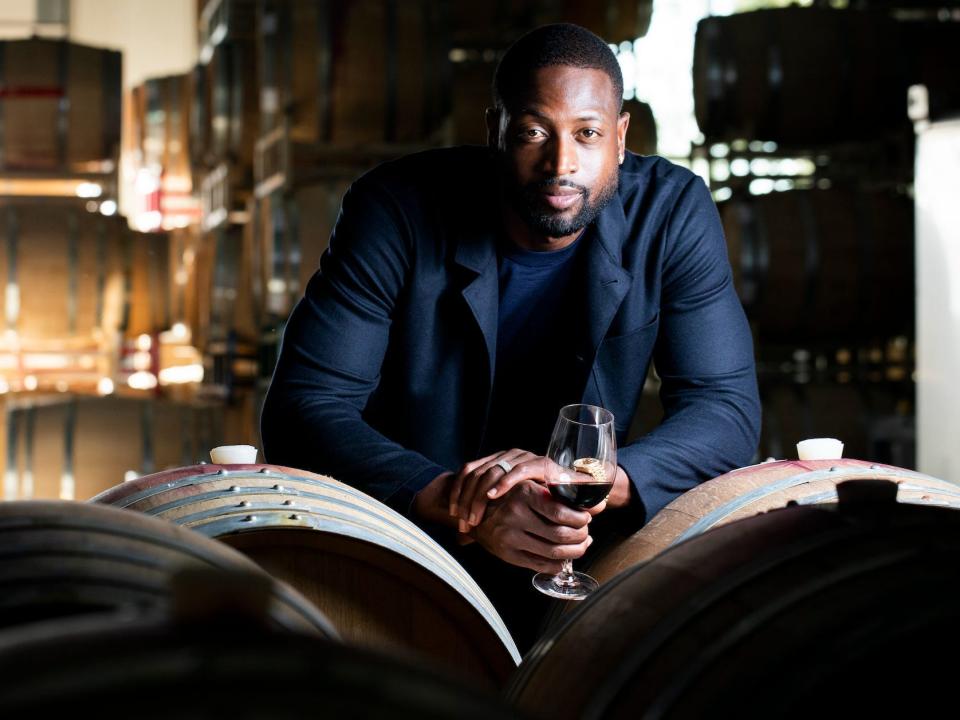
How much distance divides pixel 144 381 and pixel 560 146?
6.37 metres

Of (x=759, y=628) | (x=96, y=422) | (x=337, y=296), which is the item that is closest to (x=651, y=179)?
(x=337, y=296)

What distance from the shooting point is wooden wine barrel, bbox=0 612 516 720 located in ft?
1.78

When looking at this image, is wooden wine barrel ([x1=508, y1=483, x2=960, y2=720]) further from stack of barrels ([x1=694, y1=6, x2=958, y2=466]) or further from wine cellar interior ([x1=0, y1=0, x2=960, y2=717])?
stack of barrels ([x1=694, y1=6, x2=958, y2=466])

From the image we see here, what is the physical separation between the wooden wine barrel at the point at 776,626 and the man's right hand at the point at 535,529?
63cm

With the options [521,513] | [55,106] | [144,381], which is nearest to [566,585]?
[521,513]

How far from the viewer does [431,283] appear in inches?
86.8

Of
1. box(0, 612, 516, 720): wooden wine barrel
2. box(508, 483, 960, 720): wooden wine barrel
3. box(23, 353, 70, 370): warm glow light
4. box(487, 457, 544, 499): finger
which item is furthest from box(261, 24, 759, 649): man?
box(23, 353, 70, 370): warm glow light

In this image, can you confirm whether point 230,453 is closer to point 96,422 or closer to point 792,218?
point 96,422

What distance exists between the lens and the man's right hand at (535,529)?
174 cm

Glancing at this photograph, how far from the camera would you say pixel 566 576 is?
1740 mm

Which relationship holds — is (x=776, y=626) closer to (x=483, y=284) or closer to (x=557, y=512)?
(x=557, y=512)

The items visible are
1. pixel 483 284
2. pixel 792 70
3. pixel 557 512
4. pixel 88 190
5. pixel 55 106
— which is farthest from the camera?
pixel 88 190

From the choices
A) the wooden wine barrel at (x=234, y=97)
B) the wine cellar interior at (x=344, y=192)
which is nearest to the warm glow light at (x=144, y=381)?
the wine cellar interior at (x=344, y=192)

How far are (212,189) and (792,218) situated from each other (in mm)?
3409
